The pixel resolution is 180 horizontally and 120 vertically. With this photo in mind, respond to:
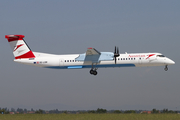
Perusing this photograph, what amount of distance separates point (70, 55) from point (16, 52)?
8498mm

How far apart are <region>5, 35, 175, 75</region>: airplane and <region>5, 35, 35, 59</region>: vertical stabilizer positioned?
0.18 metres

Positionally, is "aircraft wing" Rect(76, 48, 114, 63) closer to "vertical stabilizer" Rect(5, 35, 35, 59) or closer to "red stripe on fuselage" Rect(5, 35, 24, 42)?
"vertical stabilizer" Rect(5, 35, 35, 59)

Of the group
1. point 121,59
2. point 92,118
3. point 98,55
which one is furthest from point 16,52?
point 92,118

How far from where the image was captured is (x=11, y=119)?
106 feet

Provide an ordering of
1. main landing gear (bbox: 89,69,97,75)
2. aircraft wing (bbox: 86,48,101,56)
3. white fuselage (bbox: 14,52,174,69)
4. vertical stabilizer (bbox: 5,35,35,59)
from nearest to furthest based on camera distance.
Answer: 1. aircraft wing (bbox: 86,48,101,56)
2. white fuselage (bbox: 14,52,174,69)
3. main landing gear (bbox: 89,69,97,75)
4. vertical stabilizer (bbox: 5,35,35,59)

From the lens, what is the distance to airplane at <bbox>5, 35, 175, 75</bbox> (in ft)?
137

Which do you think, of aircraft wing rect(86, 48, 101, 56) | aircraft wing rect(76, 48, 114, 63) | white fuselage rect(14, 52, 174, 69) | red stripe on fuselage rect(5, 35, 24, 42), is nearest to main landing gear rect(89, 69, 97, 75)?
white fuselage rect(14, 52, 174, 69)

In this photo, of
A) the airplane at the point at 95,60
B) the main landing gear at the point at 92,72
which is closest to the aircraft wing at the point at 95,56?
the airplane at the point at 95,60

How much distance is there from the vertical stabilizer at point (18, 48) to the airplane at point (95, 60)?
0.60ft

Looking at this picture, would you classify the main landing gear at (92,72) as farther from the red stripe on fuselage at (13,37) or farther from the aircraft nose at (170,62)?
the red stripe on fuselage at (13,37)

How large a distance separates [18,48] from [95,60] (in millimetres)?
12283

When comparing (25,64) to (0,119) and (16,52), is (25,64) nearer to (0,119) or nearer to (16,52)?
(16,52)

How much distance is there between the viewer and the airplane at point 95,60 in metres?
41.8

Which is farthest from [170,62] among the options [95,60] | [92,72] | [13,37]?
[13,37]
